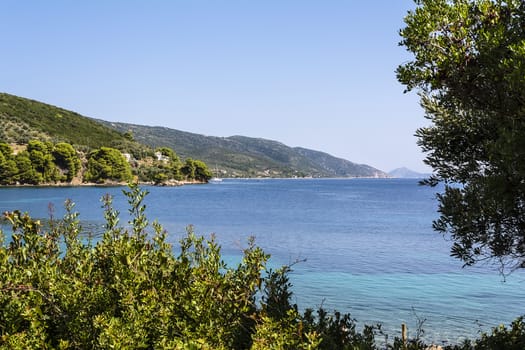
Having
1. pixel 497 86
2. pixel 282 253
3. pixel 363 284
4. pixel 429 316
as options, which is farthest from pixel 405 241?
pixel 497 86

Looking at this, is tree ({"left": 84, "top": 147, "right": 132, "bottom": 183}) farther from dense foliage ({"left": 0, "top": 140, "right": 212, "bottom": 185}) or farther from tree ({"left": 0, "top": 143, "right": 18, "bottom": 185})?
tree ({"left": 0, "top": 143, "right": 18, "bottom": 185})

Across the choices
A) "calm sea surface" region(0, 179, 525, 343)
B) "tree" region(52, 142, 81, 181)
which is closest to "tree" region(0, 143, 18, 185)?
"tree" region(52, 142, 81, 181)

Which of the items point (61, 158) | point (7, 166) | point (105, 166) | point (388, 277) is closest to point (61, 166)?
point (61, 158)

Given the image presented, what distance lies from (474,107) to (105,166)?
161 meters

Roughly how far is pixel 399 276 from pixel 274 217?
44.9 meters

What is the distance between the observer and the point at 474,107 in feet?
26.2

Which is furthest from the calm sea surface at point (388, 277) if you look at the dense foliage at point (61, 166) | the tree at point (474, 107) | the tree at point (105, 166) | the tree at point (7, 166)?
the tree at point (105, 166)

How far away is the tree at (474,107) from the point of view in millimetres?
6941

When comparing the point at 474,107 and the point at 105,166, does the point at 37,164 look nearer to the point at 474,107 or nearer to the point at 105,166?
the point at 105,166

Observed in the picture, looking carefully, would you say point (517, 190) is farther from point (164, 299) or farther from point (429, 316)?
point (429, 316)

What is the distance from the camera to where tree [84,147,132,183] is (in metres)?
160

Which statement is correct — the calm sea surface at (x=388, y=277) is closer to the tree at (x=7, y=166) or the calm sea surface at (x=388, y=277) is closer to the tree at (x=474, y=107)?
the tree at (x=474, y=107)

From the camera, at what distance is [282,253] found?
41.1 m

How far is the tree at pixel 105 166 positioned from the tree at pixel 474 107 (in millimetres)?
157176
